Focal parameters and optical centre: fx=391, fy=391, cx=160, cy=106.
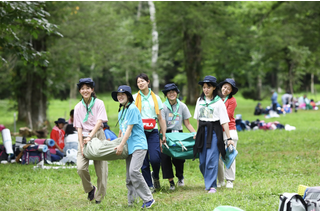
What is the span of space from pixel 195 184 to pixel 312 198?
324 cm

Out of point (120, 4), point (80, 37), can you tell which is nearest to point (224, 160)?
point (80, 37)

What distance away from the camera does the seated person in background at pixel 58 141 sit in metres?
10.6

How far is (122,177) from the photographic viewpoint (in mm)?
9070

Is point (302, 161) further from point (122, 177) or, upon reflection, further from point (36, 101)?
point (36, 101)

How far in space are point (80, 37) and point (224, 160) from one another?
16.4 m

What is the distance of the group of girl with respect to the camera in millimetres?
5656

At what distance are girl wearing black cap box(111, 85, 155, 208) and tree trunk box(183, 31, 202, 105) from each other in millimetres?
21983

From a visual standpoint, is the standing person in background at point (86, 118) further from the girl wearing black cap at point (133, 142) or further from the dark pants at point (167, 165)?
the dark pants at point (167, 165)

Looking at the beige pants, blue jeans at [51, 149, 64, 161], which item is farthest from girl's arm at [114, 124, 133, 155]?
blue jeans at [51, 149, 64, 161]

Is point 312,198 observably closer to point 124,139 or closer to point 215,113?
point 215,113

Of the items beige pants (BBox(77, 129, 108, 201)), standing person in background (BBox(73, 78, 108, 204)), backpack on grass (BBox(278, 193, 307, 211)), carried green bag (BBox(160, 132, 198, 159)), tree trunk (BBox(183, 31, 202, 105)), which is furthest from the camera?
tree trunk (BBox(183, 31, 202, 105))

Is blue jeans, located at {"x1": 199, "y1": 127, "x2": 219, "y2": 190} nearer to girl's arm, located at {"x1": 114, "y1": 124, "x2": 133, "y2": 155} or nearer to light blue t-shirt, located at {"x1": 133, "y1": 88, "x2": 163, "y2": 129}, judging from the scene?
light blue t-shirt, located at {"x1": 133, "y1": 88, "x2": 163, "y2": 129}

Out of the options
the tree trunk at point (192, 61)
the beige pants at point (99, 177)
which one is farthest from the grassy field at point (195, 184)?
the tree trunk at point (192, 61)

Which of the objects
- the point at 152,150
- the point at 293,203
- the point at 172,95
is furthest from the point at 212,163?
the point at 293,203
